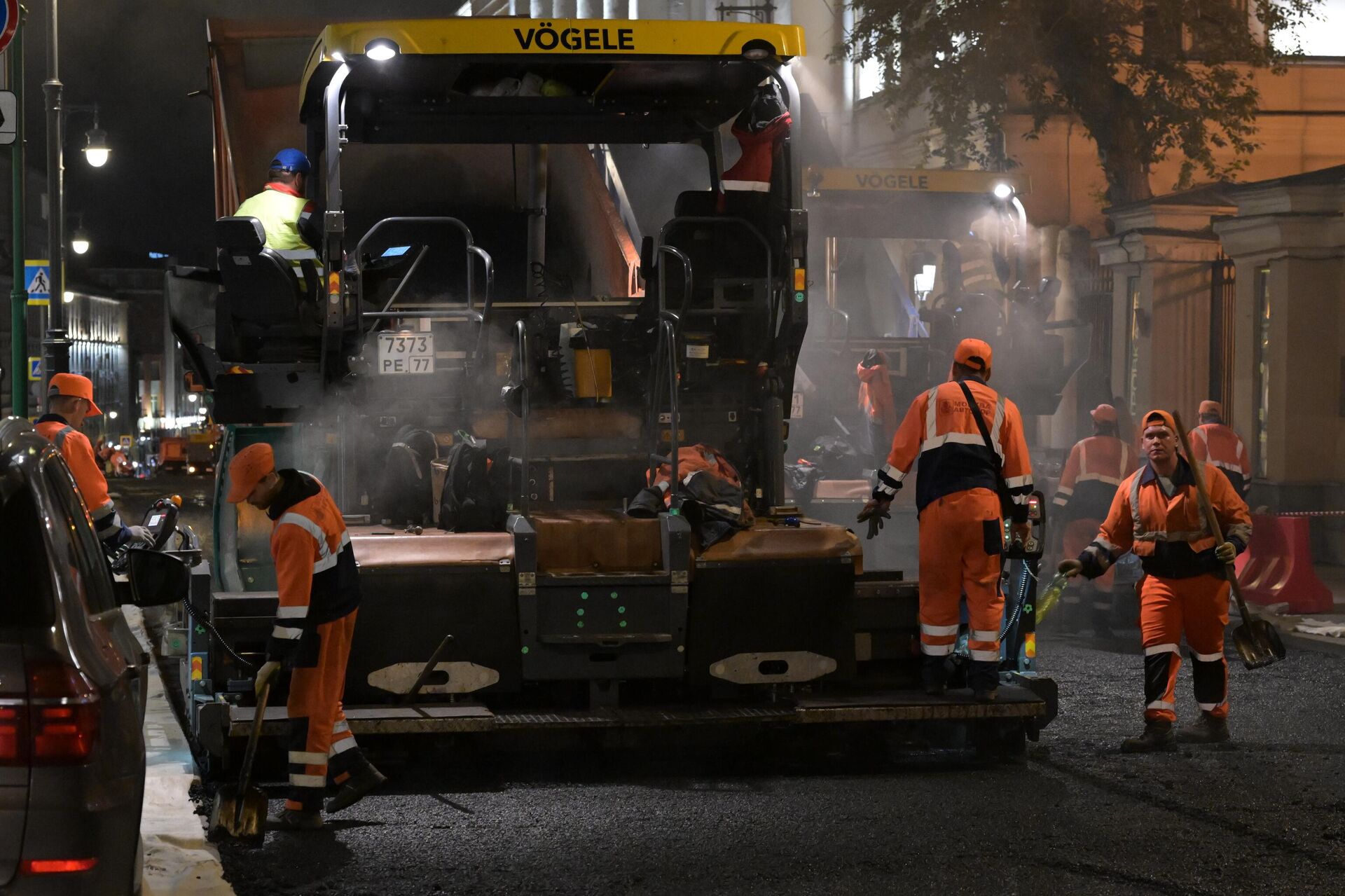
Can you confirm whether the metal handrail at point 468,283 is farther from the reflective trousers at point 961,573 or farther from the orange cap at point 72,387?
the reflective trousers at point 961,573

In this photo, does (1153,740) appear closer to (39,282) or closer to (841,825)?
(841,825)

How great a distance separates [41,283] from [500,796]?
40.9ft

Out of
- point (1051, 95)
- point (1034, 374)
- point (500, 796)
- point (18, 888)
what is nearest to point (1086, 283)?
point (1051, 95)

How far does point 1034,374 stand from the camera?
14.9m

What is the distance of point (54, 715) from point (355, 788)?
3.27 meters

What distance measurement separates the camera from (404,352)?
8281mm

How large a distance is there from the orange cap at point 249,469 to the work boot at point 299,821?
1.14 m

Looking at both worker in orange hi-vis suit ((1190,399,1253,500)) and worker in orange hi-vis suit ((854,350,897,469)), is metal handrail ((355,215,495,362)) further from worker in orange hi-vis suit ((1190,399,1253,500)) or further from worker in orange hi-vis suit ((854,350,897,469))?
worker in orange hi-vis suit ((854,350,897,469))

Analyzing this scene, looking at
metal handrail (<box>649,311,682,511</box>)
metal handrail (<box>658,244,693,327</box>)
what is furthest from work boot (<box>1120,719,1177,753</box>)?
metal handrail (<box>658,244,693,327</box>)

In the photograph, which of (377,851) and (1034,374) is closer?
(377,851)

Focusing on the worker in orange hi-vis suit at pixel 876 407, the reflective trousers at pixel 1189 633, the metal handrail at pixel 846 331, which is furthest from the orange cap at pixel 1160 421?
the metal handrail at pixel 846 331

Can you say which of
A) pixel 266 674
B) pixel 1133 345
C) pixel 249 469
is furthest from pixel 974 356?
pixel 1133 345

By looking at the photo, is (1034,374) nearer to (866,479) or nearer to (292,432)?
(866,479)

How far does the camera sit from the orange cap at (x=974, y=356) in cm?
800
